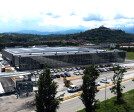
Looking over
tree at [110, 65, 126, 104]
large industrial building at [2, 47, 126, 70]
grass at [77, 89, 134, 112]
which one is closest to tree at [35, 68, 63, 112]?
grass at [77, 89, 134, 112]

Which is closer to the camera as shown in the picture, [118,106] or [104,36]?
[118,106]

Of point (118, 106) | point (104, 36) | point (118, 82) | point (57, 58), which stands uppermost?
point (104, 36)

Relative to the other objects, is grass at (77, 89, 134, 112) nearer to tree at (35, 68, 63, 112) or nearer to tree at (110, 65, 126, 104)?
tree at (110, 65, 126, 104)

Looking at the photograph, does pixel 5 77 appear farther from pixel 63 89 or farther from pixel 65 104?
pixel 65 104

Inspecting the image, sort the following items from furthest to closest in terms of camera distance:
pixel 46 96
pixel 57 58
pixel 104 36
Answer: pixel 104 36 → pixel 57 58 → pixel 46 96

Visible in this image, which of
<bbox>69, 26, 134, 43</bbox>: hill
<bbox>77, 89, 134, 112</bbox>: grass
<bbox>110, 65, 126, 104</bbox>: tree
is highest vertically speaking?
<bbox>69, 26, 134, 43</bbox>: hill

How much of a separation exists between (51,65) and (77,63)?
951 cm

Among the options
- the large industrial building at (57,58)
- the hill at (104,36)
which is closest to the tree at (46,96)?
the large industrial building at (57,58)

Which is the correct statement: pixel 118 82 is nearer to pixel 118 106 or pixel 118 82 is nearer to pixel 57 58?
pixel 118 106

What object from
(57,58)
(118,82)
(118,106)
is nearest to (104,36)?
(57,58)

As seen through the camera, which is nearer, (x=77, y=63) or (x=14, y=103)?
(x=14, y=103)

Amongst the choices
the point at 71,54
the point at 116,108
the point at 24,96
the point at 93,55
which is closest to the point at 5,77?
the point at 24,96

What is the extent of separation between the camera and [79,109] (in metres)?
22.5

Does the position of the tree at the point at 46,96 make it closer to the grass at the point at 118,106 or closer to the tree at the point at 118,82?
the grass at the point at 118,106
